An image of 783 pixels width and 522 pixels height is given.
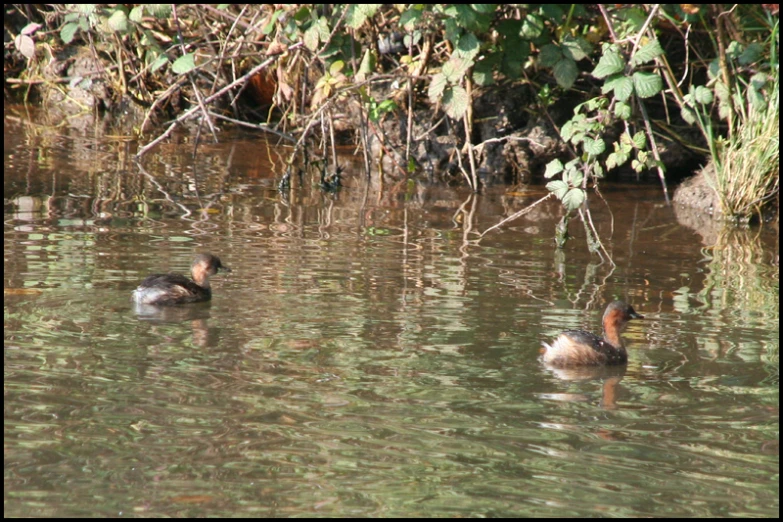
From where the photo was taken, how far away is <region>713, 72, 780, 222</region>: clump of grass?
33.5 ft

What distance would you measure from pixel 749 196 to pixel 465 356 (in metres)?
5.56

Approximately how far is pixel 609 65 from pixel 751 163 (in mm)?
1998

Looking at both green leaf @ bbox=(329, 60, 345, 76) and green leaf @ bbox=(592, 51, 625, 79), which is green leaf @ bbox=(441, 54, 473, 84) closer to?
green leaf @ bbox=(329, 60, 345, 76)

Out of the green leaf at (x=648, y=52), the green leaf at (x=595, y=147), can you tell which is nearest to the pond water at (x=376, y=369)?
the green leaf at (x=595, y=147)

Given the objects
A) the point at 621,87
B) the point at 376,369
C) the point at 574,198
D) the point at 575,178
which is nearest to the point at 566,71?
the point at 621,87

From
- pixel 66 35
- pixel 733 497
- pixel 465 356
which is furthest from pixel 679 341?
pixel 66 35

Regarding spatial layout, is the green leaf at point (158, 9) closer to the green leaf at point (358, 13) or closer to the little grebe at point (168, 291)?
the green leaf at point (358, 13)

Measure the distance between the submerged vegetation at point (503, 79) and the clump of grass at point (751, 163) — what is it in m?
0.01

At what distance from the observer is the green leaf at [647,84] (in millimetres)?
9234

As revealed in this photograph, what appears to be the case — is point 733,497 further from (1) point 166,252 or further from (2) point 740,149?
(2) point 740,149

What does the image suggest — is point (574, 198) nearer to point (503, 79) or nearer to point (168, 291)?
point (168, 291)

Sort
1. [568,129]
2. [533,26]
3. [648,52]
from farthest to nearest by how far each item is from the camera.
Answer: [533,26], [648,52], [568,129]

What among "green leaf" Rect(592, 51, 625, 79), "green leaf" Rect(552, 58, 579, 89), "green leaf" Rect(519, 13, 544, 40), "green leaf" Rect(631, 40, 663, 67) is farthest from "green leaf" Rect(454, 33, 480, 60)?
"green leaf" Rect(631, 40, 663, 67)

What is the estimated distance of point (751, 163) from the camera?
406 inches
